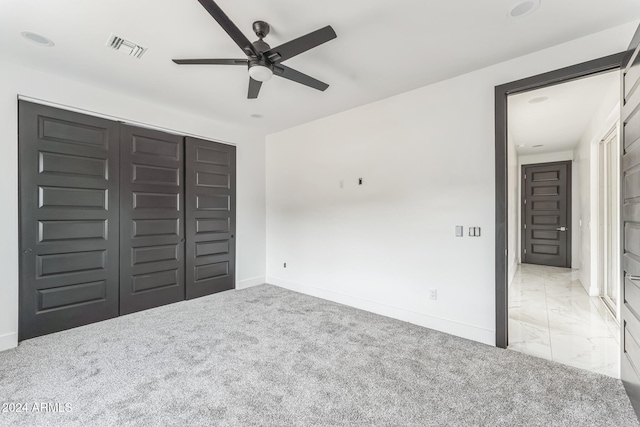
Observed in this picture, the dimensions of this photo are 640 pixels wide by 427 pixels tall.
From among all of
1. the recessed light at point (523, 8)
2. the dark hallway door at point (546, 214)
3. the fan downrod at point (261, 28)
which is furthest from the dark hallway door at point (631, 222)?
the dark hallway door at point (546, 214)

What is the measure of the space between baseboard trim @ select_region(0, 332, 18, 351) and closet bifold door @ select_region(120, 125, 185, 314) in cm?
88

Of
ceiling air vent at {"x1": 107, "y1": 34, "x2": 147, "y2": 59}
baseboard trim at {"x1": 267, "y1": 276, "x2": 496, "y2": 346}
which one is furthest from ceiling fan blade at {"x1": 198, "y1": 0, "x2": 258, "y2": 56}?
baseboard trim at {"x1": 267, "y1": 276, "x2": 496, "y2": 346}

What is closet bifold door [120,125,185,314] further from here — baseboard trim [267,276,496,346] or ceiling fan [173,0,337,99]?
ceiling fan [173,0,337,99]

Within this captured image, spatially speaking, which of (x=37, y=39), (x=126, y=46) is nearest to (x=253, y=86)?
(x=126, y=46)

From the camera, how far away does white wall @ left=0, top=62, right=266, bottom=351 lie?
2.63 meters

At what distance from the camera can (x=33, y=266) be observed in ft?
9.23

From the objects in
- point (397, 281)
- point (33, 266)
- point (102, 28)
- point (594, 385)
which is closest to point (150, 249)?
point (33, 266)

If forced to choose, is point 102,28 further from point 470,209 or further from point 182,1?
Result: point 470,209

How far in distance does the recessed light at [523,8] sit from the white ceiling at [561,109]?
1179 millimetres

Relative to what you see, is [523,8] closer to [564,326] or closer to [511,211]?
[564,326]

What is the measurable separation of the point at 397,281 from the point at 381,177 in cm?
126

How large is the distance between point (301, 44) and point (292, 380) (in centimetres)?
236

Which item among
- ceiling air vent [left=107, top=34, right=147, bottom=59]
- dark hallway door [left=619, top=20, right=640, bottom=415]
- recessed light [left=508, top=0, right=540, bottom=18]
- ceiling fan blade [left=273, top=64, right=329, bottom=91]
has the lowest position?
dark hallway door [left=619, top=20, right=640, bottom=415]

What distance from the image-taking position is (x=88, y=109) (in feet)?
10.2
